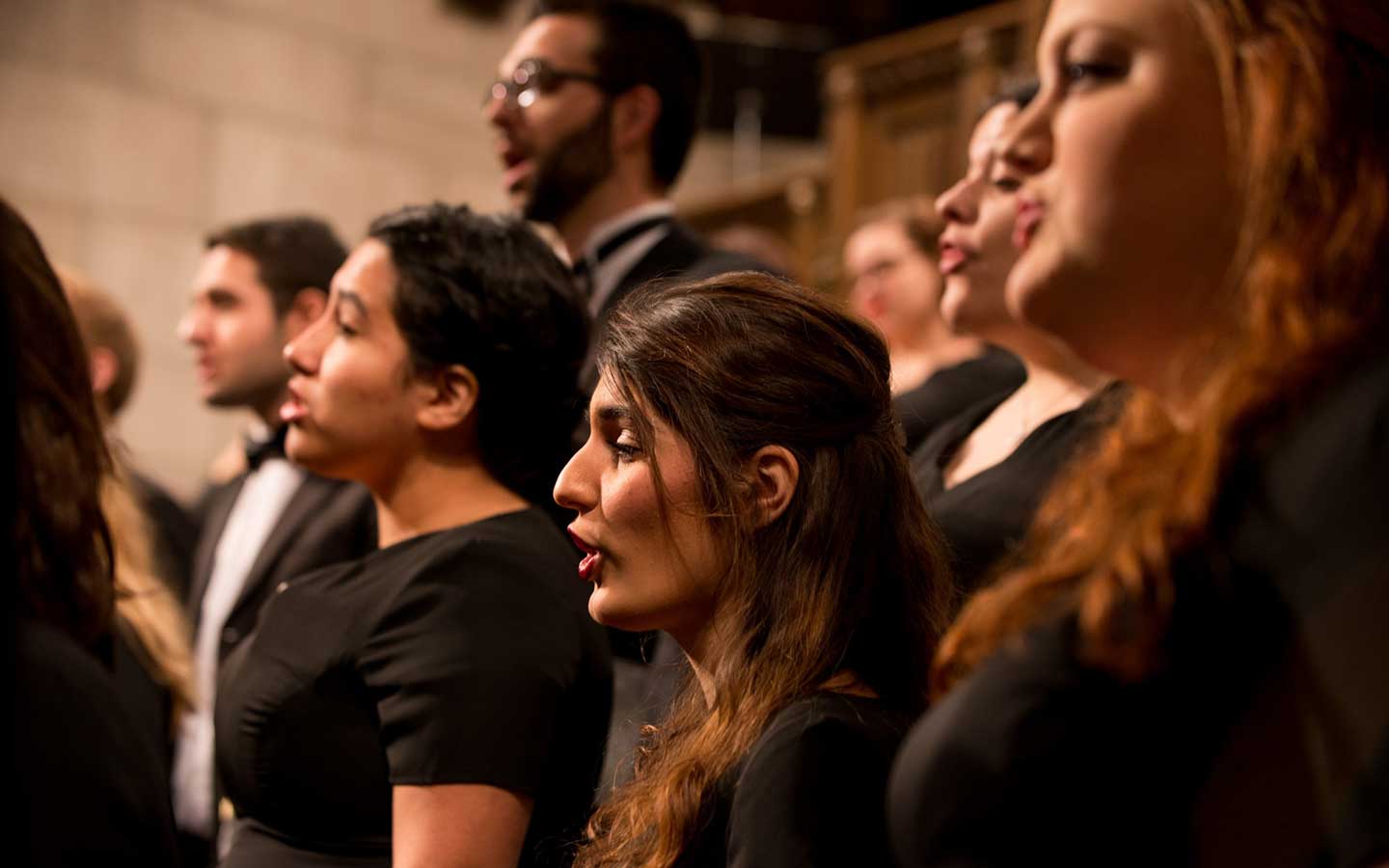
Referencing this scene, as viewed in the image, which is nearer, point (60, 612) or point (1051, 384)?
point (60, 612)

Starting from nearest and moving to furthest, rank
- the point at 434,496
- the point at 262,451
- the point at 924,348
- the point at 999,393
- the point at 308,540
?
1. the point at 434,496
2. the point at 999,393
3. the point at 308,540
4. the point at 262,451
5. the point at 924,348

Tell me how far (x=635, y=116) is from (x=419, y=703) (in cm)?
177

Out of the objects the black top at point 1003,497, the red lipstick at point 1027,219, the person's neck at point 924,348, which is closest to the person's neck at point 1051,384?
the black top at point 1003,497

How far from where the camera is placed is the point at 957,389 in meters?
2.87

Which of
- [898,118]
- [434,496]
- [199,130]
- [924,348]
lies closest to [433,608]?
[434,496]

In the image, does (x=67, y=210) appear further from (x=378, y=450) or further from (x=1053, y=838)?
(x=1053, y=838)

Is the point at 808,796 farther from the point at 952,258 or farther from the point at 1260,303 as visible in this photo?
the point at 952,258

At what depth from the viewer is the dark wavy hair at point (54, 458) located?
144 cm

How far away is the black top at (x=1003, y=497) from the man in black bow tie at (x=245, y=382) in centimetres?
190

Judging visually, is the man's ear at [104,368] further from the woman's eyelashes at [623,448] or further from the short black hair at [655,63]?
the woman's eyelashes at [623,448]

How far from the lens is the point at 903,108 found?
6961 millimetres

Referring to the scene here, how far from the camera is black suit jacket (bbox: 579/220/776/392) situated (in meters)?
3.04

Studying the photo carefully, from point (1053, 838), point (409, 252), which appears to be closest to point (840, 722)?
point (1053, 838)

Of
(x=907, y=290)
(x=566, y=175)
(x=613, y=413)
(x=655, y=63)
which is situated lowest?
(x=907, y=290)
